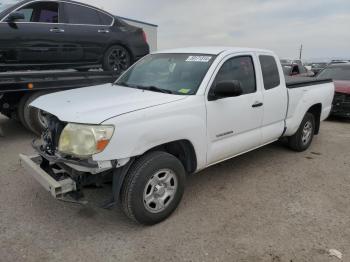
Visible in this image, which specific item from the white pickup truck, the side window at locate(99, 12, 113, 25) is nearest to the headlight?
the white pickup truck

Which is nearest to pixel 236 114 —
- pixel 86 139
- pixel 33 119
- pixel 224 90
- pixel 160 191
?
pixel 224 90

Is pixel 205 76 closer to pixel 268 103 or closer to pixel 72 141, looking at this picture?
pixel 268 103

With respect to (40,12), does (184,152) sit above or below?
below

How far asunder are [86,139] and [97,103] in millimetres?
559

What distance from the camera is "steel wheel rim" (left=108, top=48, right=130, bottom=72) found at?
24.9 ft

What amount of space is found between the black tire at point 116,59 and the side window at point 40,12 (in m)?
1.29

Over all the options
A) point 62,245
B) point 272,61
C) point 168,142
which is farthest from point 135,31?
point 62,245

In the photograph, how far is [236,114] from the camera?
406 cm

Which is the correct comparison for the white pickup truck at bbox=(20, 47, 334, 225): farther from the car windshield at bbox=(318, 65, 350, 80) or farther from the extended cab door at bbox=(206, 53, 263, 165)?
the car windshield at bbox=(318, 65, 350, 80)

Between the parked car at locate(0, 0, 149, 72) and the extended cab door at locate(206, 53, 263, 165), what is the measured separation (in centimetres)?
390

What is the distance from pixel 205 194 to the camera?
13.7 feet

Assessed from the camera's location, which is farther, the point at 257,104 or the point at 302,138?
the point at 302,138

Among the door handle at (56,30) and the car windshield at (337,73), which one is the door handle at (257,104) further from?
the car windshield at (337,73)

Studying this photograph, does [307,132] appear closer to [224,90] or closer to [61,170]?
[224,90]
